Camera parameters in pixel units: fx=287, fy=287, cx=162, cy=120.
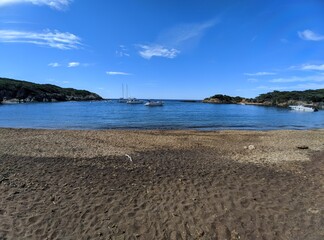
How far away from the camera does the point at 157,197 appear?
8078mm

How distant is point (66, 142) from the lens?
16.5 metres

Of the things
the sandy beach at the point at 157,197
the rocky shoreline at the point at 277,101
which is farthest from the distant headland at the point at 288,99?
the sandy beach at the point at 157,197

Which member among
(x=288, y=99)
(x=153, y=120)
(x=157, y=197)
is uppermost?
(x=157, y=197)

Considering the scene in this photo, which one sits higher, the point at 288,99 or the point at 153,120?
the point at 288,99

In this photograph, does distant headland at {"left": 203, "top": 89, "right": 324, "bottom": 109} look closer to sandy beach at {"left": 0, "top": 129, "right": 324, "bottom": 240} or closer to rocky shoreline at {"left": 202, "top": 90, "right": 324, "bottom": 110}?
rocky shoreline at {"left": 202, "top": 90, "right": 324, "bottom": 110}

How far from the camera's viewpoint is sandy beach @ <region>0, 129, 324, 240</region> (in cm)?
651

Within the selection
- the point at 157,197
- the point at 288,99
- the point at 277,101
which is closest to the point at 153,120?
the point at 157,197

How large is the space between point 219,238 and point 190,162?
595 cm

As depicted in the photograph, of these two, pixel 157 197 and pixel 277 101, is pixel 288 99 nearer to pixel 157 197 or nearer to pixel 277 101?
pixel 277 101

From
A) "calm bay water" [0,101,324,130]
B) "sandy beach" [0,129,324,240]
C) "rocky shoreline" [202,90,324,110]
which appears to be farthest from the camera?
"rocky shoreline" [202,90,324,110]

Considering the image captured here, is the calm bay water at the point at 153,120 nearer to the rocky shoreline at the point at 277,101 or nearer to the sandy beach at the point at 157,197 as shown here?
the sandy beach at the point at 157,197

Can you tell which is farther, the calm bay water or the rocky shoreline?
the rocky shoreline

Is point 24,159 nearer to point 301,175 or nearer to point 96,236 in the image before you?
point 96,236

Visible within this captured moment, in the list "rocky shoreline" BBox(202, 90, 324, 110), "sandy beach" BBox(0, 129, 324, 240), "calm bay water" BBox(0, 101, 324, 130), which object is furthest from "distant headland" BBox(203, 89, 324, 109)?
"sandy beach" BBox(0, 129, 324, 240)
